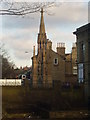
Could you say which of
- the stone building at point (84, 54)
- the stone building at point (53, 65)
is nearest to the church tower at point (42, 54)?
the stone building at point (53, 65)

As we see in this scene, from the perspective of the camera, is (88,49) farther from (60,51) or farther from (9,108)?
(60,51)

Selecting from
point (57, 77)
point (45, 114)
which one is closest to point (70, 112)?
point (45, 114)

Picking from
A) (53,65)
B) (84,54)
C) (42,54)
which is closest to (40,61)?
(42,54)

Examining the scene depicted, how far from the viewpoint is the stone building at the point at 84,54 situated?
29931 millimetres

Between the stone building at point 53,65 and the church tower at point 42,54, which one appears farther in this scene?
the church tower at point 42,54

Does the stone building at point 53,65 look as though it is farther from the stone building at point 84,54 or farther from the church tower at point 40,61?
the stone building at point 84,54

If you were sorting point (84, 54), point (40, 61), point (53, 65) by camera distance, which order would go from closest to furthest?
1. point (84, 54)
2. point (53, 65)
3. point (40, 61)

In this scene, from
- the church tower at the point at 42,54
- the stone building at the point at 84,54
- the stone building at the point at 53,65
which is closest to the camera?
the stone building at the point at 84,54

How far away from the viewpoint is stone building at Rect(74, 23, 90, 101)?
29931mm

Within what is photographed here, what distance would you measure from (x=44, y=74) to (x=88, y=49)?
86.8 ft

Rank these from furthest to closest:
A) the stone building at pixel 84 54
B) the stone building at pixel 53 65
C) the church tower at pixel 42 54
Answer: the church tower at pixel 42 54 → the stone building at pixel 53 65 → the stone building at pixel 84 54

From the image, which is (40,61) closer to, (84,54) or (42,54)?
(42,54)

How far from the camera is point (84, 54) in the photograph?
31.1 m

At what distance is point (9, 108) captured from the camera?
24.7 m
